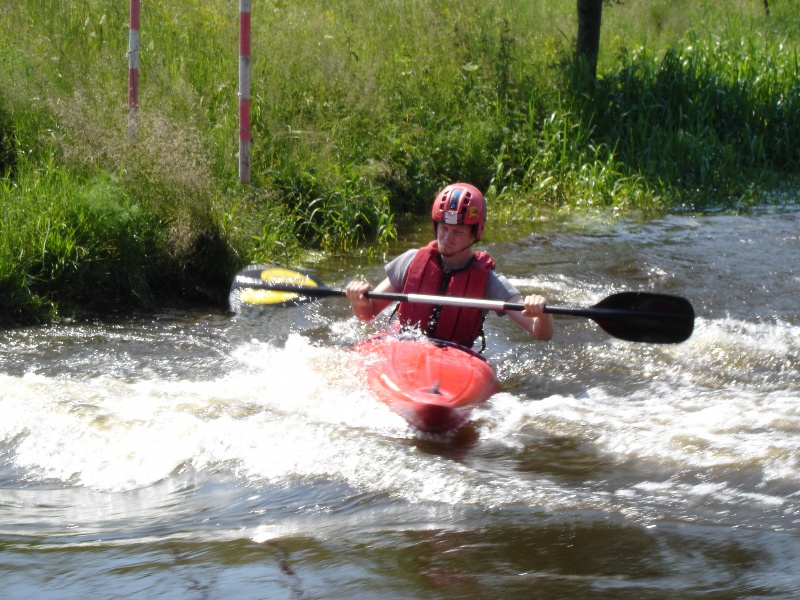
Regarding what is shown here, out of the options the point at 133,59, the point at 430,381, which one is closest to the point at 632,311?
the point at 430,381

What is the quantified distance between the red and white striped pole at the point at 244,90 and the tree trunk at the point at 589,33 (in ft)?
17.1

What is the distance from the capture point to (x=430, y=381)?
4.77 metres

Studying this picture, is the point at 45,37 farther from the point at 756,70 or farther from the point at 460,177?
the point at 756,70

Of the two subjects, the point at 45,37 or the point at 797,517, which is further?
the point at 45,37

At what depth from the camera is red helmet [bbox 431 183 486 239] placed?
5.14m

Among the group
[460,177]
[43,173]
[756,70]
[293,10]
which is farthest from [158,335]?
[756,70]

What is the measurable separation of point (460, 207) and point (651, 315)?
1.09 meters

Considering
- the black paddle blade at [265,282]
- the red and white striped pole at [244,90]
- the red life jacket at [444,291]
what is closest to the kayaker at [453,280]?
the red life jacket at [444,291]

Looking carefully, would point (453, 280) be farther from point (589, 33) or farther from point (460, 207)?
point (589, 33)

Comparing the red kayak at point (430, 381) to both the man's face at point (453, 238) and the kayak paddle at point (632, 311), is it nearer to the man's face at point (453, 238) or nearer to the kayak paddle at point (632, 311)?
the kayak paddle at point (632, 311)

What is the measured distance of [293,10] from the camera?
11.7 meters

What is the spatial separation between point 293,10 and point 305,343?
642 centimetres

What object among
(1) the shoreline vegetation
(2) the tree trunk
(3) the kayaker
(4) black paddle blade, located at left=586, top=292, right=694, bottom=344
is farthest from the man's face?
(2) the tree trunk

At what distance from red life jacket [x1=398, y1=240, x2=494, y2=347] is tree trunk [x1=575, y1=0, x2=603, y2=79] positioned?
694 centimetres
